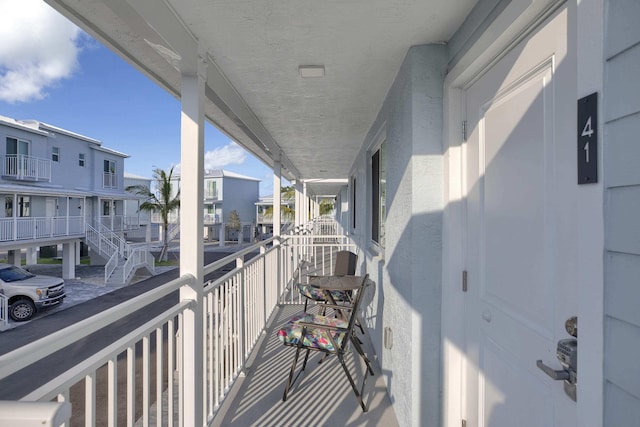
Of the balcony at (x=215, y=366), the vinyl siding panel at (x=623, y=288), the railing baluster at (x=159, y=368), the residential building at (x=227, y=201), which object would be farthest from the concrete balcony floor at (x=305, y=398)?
the residential building at (x=227, y=201)

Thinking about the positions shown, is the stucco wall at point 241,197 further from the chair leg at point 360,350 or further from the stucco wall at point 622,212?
the stucco wall at point 622,212

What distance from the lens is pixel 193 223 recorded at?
1.83 meters

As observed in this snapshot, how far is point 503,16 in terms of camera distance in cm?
124

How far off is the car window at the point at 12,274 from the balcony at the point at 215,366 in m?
10.5

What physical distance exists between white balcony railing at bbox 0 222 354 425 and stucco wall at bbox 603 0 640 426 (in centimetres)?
132

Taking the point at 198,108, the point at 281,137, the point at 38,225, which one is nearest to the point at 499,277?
the point at 198,108

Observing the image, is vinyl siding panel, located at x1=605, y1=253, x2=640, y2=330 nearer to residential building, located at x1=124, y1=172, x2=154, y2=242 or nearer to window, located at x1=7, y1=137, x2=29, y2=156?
window, located at x1=7, y1=137, x2=29, y2=156

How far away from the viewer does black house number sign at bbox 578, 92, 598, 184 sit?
2.66ft

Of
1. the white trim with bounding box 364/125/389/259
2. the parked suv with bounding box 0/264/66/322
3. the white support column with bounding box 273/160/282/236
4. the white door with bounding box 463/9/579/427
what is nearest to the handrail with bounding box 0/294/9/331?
the parked suv with bounding box 0/264/66/322

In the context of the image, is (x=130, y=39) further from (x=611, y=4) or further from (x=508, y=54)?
(x=611, y=4)

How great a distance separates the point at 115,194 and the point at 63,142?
367cm

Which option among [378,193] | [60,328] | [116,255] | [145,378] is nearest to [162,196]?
[116,255]

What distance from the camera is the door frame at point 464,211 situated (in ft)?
2.62

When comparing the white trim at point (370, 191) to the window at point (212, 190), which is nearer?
the white trim at point (370, 191)
